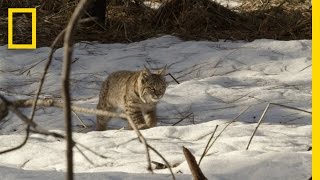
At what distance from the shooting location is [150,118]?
5.21 meters

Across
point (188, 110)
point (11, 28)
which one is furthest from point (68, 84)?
point (11, 28)

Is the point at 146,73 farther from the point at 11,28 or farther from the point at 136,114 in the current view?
the point at 11,28

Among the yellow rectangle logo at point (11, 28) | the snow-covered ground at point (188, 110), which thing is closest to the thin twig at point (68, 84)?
the snow-covered ground at point (188, 110)

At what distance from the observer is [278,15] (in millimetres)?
9531

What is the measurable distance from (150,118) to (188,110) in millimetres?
559

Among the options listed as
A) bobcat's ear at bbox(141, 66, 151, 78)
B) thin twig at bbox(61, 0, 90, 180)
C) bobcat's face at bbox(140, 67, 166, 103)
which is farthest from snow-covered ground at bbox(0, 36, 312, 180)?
thin twig at bbox(61, 0, 90, 180)

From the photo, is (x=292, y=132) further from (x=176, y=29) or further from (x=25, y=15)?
(x=25, y=15)

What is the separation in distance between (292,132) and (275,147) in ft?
2.07

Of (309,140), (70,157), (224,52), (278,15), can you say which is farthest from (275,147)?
(278,15)

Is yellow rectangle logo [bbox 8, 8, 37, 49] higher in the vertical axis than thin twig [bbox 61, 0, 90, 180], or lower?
lower

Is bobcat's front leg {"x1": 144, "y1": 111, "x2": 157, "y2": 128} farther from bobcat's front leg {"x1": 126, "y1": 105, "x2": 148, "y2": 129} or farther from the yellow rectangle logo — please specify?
the yellow rectangle logo

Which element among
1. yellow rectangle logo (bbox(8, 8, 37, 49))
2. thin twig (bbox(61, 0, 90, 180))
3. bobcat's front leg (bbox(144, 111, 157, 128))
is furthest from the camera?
yellow rectangle logo (bbox(8, 8, 37, 49))

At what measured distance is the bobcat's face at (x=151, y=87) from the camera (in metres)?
5.27

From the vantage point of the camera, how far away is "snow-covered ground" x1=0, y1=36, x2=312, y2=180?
9.27ft
